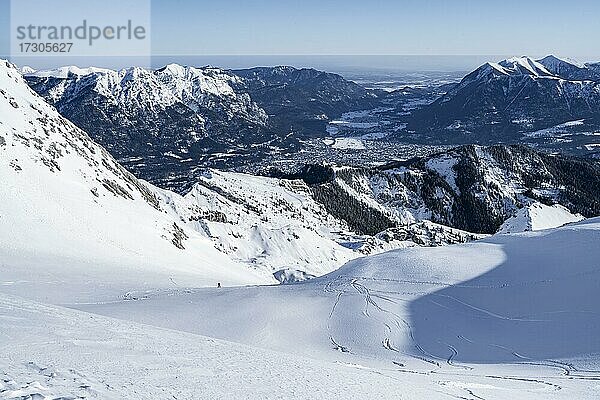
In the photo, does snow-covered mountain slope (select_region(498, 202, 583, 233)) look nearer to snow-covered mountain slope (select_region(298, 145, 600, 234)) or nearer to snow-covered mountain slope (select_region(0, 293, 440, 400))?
snow-covered mountain slope (select_region(298, 145, 600, 234))

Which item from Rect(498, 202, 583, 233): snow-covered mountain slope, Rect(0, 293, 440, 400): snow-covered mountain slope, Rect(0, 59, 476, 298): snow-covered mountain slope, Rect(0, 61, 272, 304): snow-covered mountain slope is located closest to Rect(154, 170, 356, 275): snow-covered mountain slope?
Rect(0, 59, 476, 298): snow-covered mountain slope

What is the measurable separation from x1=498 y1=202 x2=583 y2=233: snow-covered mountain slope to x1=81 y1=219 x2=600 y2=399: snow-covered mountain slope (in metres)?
107

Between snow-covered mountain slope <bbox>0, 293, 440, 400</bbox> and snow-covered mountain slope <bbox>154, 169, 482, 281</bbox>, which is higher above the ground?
snow-covered mountain slope <bbox>0, 293, 440, 400</bbox>

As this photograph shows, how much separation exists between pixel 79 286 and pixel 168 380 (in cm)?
2486

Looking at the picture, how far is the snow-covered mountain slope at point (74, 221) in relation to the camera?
42.8m

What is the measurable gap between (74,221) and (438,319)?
131 feet

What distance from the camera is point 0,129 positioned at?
61.0 m

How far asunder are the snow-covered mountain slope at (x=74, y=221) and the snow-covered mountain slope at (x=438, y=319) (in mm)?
9780

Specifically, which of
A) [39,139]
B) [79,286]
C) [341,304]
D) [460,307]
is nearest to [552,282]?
[460,307]

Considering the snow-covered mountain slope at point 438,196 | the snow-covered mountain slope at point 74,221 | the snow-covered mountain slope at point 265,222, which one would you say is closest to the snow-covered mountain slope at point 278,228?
the snow-covered mountain slope at point 265,222

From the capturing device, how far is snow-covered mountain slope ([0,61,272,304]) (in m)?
42.8

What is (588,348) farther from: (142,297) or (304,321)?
(142,297)

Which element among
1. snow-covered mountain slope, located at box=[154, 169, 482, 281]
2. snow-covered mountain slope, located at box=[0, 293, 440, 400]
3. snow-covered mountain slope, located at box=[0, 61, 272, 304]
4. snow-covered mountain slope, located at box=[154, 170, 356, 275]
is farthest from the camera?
snow-covered mountain slope, located at box=[154, 170, 356, 275]

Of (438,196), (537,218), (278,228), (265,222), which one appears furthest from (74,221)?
(438,196)
